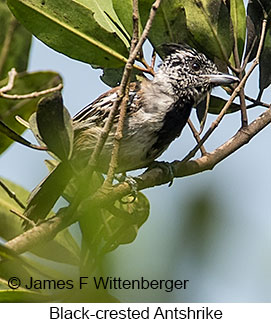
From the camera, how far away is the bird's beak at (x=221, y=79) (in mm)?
2529

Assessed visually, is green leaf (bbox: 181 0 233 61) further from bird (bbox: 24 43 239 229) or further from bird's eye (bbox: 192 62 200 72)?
bird's eye (bbox: 192 62 200 72)

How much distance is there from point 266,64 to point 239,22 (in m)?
0.20

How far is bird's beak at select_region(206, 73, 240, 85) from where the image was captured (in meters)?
2.53

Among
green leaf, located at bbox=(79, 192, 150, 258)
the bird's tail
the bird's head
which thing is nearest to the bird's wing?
the bird's head

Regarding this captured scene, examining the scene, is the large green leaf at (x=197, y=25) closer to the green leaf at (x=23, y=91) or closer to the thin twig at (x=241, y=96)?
the thin twig at (x=241, y=96)

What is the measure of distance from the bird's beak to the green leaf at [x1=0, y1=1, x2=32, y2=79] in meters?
0.99

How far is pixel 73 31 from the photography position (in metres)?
2.11

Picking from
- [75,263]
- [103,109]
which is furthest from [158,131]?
[75,263]

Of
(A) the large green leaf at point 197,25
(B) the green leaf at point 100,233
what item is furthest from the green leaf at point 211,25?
(B) the green leaf at point 100,233

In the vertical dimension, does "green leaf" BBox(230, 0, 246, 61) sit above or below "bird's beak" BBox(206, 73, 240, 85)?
above

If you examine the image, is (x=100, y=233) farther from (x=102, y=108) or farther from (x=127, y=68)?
(x=102, y=108)

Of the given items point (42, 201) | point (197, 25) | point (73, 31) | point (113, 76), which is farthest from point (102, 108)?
point (42, 201)

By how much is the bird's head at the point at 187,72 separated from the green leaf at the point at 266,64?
46 centimetres

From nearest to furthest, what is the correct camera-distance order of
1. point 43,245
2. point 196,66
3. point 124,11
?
point 43,245 < point 124,11 < point 196,66
